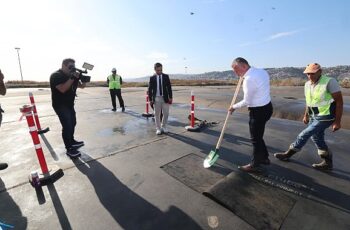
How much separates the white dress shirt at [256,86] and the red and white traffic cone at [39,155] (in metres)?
3.43

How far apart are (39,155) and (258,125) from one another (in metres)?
3.70

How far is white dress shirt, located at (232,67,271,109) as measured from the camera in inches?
141

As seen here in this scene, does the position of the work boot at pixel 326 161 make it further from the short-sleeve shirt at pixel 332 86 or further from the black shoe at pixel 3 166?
the black shoe at pixel 3 166

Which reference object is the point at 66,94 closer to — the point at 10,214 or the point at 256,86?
the point at 10,214

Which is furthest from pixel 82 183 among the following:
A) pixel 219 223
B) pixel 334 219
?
pixel 334 219

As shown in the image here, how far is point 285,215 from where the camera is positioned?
9.15 feet

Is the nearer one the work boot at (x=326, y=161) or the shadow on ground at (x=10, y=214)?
the shadow on ground at (x=10, y=214)

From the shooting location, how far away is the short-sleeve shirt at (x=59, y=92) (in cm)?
426

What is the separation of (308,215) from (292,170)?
1309mm

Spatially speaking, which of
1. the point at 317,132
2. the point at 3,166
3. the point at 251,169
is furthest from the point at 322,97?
the point at 3,166

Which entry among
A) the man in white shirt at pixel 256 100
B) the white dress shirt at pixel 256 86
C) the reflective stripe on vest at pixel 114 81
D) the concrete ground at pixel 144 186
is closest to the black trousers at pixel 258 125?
the man in white shirt at pixel 256 100

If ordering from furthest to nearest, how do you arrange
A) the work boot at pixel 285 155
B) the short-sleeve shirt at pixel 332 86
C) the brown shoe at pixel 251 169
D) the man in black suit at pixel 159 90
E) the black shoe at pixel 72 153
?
1. the man in black suit at pixel 159 90
2. the black shoe at pixel 72 153
3. the work boot at pixel 285 155
4. the brown shoe at pixel 251 169
5. the short-sleeve shirt at pixel 332 86

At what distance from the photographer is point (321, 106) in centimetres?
377

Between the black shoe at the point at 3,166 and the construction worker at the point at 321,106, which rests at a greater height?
the construction worker at the point at 321,106
